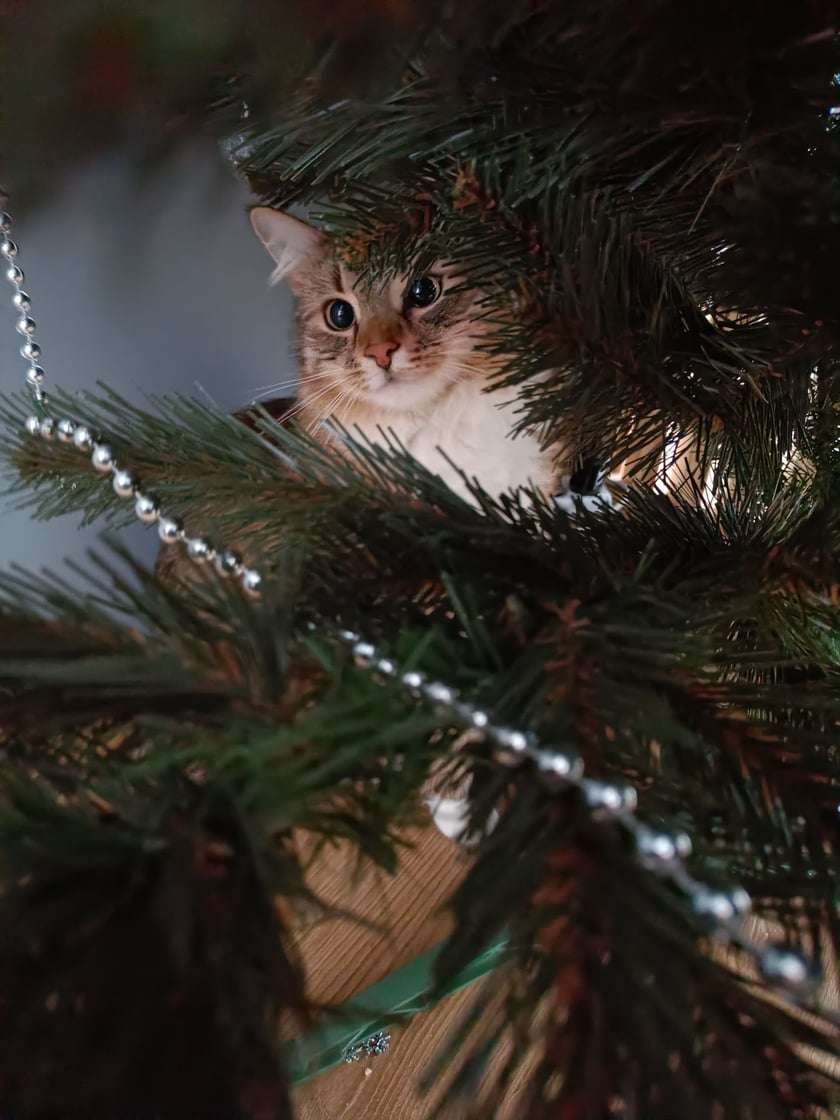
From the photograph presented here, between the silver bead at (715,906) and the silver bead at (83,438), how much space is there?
0.32 m

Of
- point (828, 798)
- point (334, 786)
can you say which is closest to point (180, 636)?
point (334, 786)

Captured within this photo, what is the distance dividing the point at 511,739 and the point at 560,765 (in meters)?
0.01

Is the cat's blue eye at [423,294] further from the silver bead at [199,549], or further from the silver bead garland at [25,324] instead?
the silver bead at [199,549]

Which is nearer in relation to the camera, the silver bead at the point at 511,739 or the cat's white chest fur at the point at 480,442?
the silver bead at the point at 511,739

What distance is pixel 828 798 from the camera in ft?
0.61

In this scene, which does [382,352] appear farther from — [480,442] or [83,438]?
[83,438]

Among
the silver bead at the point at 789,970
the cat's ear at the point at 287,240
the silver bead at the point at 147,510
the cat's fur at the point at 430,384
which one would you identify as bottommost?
the silver bead at the point at 789,970

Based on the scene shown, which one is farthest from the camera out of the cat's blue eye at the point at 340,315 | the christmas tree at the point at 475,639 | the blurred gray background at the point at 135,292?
the cat's blue eye at the point at 340,315

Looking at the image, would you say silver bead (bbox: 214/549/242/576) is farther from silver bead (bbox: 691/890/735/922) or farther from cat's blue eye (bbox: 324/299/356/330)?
cat's blue eye (bbox: 324/299/356/330)

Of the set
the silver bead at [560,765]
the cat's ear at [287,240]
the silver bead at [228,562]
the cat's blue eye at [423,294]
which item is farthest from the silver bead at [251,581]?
the cat's ear at [287,240]

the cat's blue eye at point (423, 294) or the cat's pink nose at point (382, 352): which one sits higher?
the cat's blue eye at point (423, 294)

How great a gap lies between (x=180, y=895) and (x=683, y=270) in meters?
0.36

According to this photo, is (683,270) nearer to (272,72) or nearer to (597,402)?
(597,402)

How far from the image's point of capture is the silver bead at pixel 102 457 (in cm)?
33
